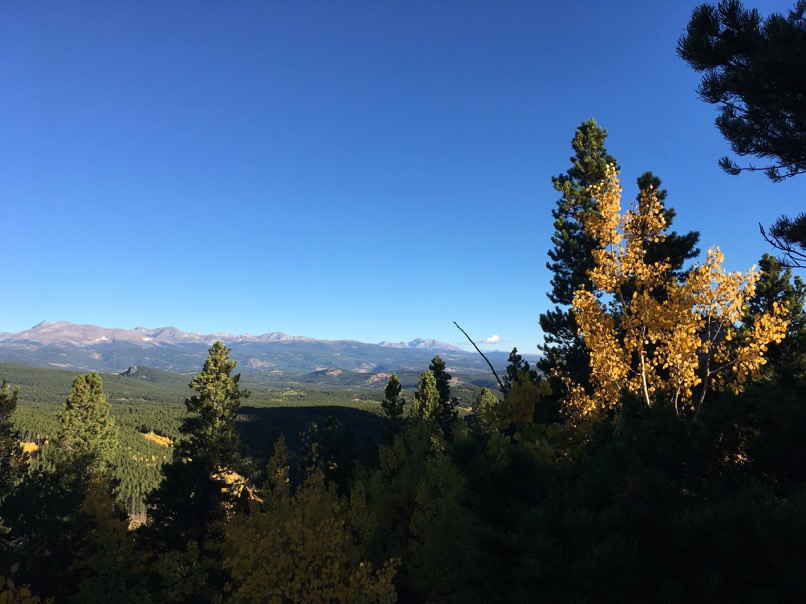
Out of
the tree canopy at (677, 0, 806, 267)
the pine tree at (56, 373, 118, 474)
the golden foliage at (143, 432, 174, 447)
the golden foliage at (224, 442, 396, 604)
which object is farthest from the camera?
the golden foliage at (143, 432, 174, 447)

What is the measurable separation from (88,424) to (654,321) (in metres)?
59.8

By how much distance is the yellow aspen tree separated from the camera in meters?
7.45

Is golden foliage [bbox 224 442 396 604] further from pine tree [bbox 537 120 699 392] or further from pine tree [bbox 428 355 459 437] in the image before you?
pine tree [bbox 428 355 459 437]

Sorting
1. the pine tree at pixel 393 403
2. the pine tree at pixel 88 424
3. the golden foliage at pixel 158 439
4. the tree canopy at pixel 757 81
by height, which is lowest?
the golden foliage at pixel 158 439

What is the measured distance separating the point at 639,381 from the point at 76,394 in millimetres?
59096

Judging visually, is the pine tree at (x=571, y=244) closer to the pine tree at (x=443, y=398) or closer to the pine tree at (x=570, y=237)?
the pine tree at (x=570, y=237)

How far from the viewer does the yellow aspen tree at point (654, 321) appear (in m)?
7.45

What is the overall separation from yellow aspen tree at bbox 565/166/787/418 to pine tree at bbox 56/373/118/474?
2148 inches

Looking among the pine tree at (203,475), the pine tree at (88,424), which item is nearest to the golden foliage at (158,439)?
the pine tree at (88,424)

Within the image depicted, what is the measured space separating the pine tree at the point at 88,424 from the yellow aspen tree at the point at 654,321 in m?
54.6

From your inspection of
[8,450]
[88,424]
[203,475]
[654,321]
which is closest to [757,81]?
[654,321]

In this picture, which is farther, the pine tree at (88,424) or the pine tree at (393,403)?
the pine tree at (393,403)

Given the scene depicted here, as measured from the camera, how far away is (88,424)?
4866cm

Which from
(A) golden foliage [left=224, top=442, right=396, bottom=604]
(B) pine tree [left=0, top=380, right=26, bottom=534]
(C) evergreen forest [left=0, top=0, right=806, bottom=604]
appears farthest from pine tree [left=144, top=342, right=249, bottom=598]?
(A) golden foliage [left=224, top=442, right=396, bottom=604]
